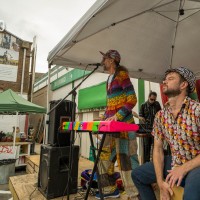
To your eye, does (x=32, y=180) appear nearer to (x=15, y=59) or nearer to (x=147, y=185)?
(x=147, y=185)

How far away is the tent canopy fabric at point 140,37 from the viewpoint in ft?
8.07

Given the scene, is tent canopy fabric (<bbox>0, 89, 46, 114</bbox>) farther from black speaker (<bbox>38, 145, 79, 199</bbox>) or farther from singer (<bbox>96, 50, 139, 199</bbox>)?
singer (<bbox>96, 50, 139, 199</bbox>)

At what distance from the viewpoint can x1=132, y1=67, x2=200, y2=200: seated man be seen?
54.2 inches

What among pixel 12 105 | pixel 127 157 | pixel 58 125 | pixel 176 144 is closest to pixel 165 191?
pixel 176 144

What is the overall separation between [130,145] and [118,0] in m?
1.52

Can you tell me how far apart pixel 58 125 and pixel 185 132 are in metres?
1.67

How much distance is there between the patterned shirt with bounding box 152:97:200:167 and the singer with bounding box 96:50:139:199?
1.66 ft

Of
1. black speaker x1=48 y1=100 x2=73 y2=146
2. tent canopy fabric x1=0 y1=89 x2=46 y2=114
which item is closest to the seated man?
black speaker x1=48 y1=100 x2=73 y2=146

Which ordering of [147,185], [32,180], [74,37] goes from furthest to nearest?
[32,180] → [74,37] → [147,185]

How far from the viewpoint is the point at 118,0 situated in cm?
208

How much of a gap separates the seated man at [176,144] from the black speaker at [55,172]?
46.8 inches

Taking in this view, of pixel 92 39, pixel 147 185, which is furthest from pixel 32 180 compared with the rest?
pixel 92 39

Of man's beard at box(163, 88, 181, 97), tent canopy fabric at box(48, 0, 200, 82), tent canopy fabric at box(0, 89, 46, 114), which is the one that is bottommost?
man's beard at box(163, 88, 181, 97)

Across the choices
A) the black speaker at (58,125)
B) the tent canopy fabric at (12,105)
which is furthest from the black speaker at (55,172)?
the tent canopy fabric at (12,105)
